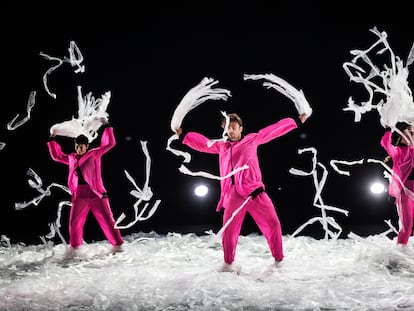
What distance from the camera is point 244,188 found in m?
3.53

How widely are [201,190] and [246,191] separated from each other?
2249mm

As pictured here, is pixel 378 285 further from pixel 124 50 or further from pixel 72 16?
pixel 72 16

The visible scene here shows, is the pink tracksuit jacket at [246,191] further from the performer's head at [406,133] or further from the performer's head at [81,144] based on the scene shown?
the performer's head at [81,144]

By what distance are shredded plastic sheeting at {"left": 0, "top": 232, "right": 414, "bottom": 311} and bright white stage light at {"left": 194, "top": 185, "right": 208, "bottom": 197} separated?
104 cm

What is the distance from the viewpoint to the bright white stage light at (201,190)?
5734 millimetres

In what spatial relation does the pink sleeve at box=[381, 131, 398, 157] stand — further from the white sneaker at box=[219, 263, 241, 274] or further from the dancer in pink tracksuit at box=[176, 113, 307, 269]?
the white sneaker at box=[219, 263, 241, 274]

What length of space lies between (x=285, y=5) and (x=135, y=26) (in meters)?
1.39

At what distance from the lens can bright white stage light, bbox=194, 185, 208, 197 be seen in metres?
5.73

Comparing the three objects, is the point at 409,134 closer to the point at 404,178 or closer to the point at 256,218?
the point at 404,178

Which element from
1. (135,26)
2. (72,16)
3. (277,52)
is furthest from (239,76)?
(72,16)

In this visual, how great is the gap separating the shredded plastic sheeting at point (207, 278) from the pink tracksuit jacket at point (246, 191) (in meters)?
0.21

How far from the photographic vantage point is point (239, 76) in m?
5.20

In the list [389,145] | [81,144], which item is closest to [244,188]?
[389,145]

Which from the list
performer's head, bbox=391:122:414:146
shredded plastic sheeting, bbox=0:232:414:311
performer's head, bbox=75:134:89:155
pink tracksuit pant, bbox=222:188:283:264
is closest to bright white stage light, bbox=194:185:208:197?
shredded plastic sheeting, bbox=0:232:414:311
